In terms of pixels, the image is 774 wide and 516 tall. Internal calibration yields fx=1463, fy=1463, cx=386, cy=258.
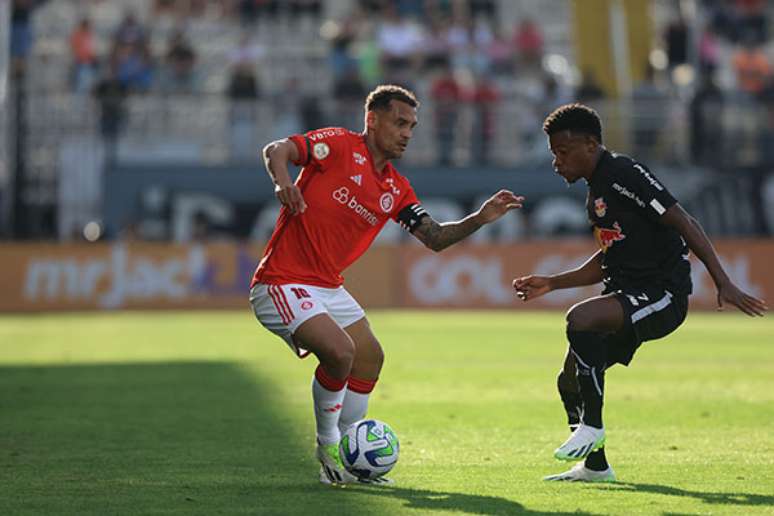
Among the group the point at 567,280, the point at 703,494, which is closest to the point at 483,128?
the point at 567,280

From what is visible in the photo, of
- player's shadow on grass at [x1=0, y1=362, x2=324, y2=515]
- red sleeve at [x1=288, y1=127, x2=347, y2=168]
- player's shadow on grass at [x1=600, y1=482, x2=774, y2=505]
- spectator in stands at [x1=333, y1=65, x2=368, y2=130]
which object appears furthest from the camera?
spectator in stands at [x1=333, y1=65, x2=368, y2=130]

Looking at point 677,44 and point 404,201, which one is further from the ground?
point 404,201

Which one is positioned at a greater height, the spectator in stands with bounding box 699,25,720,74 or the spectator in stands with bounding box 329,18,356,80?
the spectator in stands with bounding box 329,18,356,80

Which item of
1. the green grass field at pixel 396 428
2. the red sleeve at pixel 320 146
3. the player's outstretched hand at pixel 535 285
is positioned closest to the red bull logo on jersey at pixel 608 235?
the player's outstretched hand at pixel 535 285

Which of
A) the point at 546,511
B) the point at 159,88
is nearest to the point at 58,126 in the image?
the point at 159,88

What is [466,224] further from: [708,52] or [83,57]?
[708,52]

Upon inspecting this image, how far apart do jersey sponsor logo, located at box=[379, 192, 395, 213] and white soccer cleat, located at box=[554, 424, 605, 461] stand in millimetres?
1750

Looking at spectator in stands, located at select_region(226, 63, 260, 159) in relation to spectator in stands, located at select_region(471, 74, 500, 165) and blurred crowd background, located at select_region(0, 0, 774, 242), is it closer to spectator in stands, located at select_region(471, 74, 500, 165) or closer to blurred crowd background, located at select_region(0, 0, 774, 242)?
blurred crowd background, located at select_region(0, 0, 774, 242)

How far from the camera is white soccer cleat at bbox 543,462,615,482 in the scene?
8180 millimetres

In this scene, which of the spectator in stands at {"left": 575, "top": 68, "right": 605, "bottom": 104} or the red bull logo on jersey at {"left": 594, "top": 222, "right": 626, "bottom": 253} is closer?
the red bull logo on jersey at {"left": 594, "top": 222, "right": 626, "bottom": 253}

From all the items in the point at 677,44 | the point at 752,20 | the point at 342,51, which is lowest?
the point at 677,44

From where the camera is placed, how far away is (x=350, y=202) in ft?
28.3

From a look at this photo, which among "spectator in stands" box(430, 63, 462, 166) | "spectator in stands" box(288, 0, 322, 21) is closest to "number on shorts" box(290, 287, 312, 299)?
"spectator in stands" box(430, 63, 462, 166)

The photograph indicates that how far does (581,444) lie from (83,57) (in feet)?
80.9
